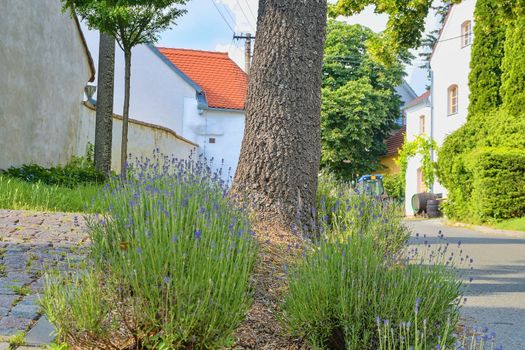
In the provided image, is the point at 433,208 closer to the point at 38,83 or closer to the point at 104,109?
the point at 104,109

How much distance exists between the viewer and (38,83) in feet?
48.5

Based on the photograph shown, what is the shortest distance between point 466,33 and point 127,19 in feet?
60.5

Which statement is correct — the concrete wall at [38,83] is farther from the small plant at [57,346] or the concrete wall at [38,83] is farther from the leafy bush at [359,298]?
the leafy bush at [359,298]

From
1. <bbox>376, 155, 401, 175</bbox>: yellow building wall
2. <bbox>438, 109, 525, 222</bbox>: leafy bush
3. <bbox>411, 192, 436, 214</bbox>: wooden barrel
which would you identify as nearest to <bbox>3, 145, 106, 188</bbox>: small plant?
<bbox>438, 109, 525, 222</bbox>: leafy bush

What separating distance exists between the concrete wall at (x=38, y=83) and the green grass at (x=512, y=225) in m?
11.7

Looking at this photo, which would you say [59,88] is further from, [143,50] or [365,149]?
[365,149]

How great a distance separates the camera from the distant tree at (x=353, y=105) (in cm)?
4103

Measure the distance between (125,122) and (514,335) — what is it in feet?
34.9

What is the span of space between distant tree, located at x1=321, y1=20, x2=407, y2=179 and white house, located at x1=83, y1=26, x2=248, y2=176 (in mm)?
7744

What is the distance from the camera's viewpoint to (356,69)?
43.8 meters

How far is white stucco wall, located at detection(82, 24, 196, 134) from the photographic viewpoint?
98.3ft

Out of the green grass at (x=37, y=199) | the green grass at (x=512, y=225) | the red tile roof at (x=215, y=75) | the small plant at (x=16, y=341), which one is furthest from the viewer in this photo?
the red tile roof at (x=215, y=75)

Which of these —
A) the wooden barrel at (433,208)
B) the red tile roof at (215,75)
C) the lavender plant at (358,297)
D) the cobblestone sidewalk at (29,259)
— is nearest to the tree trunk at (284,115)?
the cobblestone sidewalk at (29,259)

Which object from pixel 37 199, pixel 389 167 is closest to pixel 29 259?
pixel 37 199
